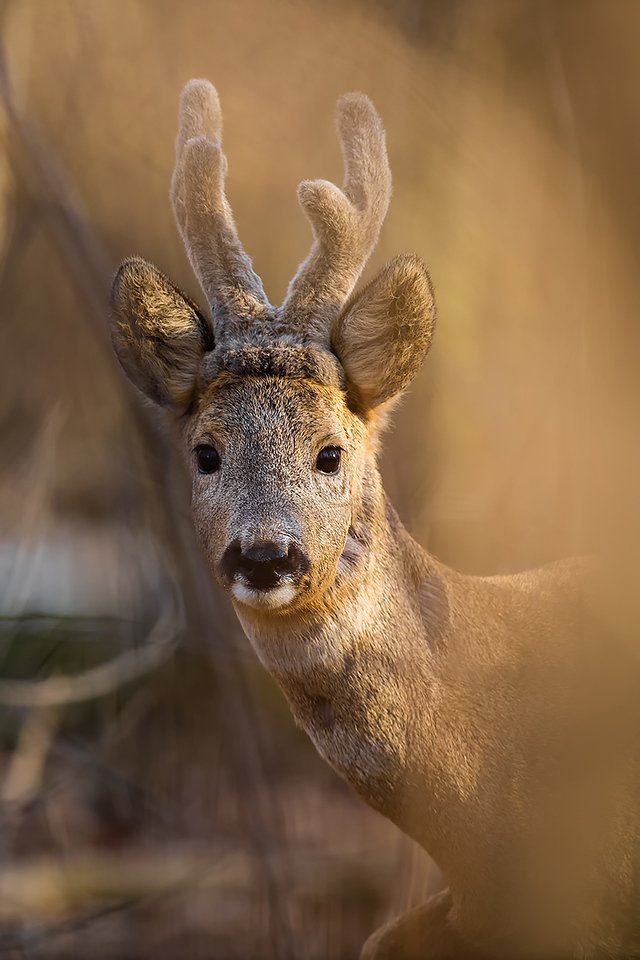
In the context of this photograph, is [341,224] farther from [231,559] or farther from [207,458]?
[231,559]

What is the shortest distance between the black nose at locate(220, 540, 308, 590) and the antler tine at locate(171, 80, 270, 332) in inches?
32.8

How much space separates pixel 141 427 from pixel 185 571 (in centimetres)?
68

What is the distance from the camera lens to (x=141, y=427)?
5.13 metres

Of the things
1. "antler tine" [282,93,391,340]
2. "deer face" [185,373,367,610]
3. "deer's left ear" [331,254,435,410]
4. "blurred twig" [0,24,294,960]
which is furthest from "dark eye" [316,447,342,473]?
"blurred twig" [0,24,294,960]

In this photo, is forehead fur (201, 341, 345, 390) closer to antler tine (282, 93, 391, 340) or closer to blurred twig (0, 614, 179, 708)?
antler tine (282, 93, 391, 340)

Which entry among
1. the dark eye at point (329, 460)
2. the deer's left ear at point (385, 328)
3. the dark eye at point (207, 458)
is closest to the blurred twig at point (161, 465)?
the dark eye at point (207, 458)

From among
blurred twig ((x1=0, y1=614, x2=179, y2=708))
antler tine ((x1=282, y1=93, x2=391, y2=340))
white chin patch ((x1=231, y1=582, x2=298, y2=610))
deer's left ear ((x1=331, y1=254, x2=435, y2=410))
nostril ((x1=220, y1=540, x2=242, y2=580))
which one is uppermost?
antler tine ((x1=282, y1=93, x2=391, y2=340))

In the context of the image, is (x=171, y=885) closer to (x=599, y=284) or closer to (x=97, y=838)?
(x=97, y=838)

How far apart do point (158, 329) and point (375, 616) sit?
1051 millimetres

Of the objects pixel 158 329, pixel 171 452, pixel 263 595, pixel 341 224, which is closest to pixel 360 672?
pixel 263 595

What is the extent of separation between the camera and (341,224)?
371cm

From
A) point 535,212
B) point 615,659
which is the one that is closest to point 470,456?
point 535,212

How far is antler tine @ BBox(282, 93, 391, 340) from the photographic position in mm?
3656

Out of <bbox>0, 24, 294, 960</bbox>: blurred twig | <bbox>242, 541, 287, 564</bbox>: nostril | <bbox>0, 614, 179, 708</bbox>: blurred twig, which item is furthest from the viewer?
<bbox>0, 614, 179, 708</bbox>: blurred twig
